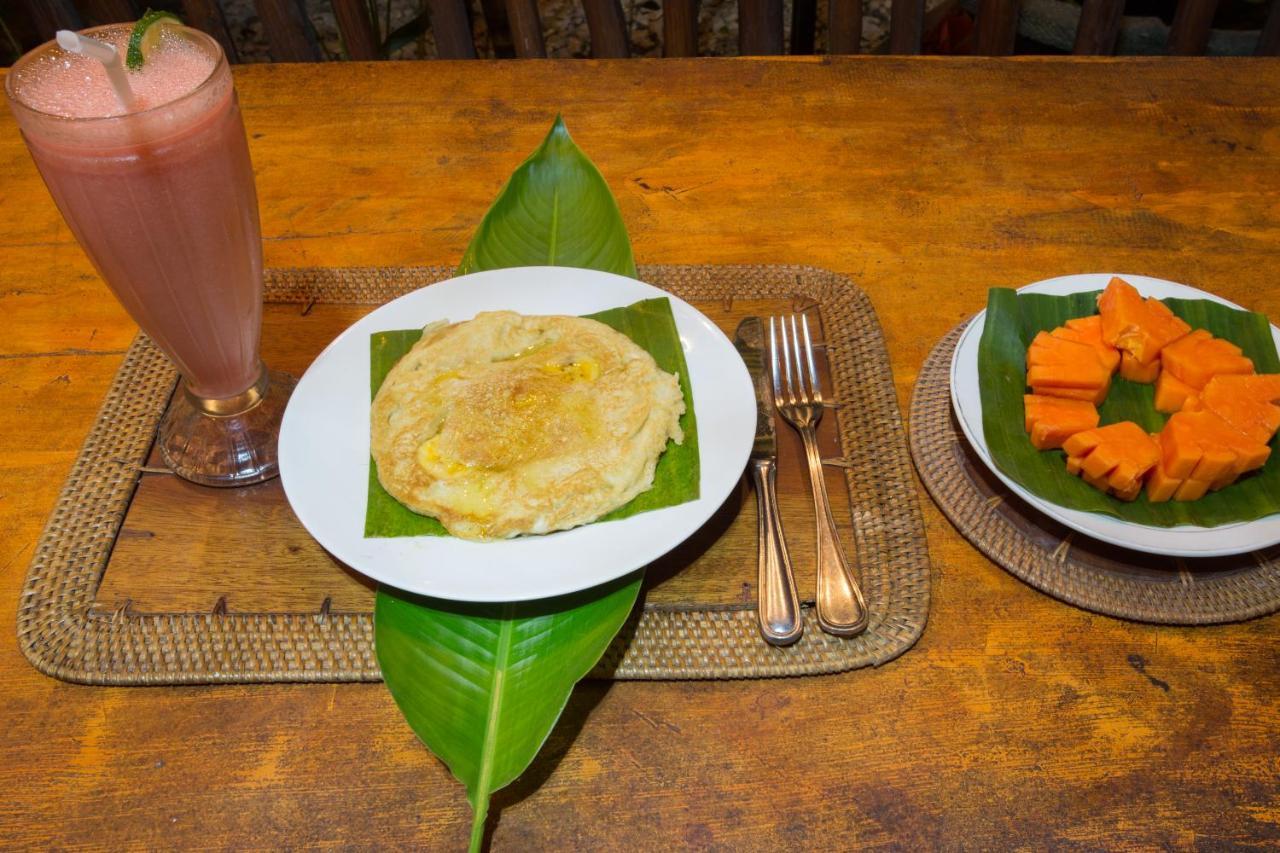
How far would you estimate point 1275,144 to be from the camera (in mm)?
2098

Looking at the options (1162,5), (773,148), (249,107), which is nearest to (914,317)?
(773,148)

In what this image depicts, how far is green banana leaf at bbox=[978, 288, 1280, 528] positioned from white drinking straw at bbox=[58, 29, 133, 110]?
1.29 m

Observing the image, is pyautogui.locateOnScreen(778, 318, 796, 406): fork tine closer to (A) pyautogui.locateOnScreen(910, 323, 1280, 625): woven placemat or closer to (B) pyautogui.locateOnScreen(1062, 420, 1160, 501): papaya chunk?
(A) pyautogui.locateOnScreen(910, 323, 1280, 625): woven placemat

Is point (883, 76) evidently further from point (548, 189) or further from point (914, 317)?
point (548, 189)

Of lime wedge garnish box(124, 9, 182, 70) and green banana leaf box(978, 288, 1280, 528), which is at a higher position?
lime wedge garnish box(124, 9, 182, 70)

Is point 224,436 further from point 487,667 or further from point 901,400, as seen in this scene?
point 901,400

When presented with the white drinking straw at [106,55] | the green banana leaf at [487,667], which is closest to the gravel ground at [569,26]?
the white drinking straw at [106,55]

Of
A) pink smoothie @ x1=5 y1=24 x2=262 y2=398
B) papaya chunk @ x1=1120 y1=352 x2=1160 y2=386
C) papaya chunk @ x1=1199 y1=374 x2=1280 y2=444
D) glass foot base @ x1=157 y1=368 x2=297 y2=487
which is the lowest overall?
glass foot base @ x1=157 y1=368 x2=297 y2=487

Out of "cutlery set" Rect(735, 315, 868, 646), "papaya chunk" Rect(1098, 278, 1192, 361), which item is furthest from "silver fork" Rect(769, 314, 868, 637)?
"papaya chunk" Rect(1098, 278, 1192, 361)

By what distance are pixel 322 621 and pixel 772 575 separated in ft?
2.17

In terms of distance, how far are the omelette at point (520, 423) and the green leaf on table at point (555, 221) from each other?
250 mm

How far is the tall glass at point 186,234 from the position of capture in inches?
46.0

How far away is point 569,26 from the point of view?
4.26m

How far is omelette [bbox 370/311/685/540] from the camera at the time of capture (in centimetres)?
124
